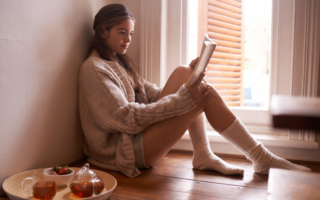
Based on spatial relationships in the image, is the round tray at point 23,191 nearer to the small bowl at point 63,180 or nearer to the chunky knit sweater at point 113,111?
the small bowl at point 63,180

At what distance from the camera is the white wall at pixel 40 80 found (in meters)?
1.08

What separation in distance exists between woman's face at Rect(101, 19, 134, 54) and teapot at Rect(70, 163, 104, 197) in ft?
2.53

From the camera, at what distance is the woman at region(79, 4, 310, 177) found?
128cm

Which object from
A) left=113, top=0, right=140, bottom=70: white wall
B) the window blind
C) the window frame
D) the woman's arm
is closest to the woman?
the woman's arm

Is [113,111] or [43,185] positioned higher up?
[113,111]

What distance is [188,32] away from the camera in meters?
1.97

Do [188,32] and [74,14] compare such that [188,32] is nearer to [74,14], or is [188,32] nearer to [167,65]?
[167,65]

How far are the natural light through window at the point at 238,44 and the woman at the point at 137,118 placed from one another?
553 mm

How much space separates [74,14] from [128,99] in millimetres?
542

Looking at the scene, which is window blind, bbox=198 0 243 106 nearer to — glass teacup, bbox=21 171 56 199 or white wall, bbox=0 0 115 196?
white wall, bbox=0 0 115 196

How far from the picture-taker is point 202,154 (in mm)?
1449

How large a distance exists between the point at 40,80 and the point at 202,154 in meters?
0.87

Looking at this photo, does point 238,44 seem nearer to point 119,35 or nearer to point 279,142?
point 279,142

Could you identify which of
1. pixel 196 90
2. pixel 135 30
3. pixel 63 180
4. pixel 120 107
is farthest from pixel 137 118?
pixel 135 30
